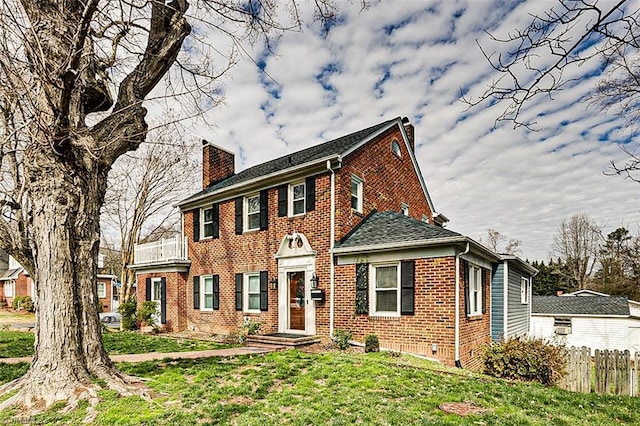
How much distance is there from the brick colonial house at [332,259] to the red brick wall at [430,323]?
0.03m

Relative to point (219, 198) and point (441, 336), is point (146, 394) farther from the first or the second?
point (219, 198)

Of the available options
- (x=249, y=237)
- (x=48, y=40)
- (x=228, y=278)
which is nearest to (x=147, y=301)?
(x=228, y=278)

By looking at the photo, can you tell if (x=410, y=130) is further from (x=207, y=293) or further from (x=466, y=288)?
(x=207, y=293)

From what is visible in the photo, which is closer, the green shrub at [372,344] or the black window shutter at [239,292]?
the green shrub at [372,344]

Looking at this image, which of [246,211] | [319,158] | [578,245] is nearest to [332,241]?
[319,158]

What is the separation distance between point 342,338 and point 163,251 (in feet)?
34.1

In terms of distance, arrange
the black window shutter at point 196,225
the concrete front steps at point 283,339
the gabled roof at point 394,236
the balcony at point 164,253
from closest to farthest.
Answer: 1. the gabled roof at point 394,236
2. the concrete front steps at point 283,339
3. the black window shutter at point 196,225
4. the balcony at point 164,253

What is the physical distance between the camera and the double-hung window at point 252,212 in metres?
14.5

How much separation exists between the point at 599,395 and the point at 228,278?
11.6m

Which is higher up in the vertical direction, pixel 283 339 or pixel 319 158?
pixel 319 158

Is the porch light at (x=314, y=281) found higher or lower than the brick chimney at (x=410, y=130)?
lower

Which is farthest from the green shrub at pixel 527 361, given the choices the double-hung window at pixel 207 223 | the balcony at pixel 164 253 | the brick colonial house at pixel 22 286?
the brick colonial house at pixel 22 286

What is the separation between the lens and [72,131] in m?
5.68

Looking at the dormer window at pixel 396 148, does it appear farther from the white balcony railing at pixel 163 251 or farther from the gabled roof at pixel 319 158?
the white balcony railing at pixel 163 251
